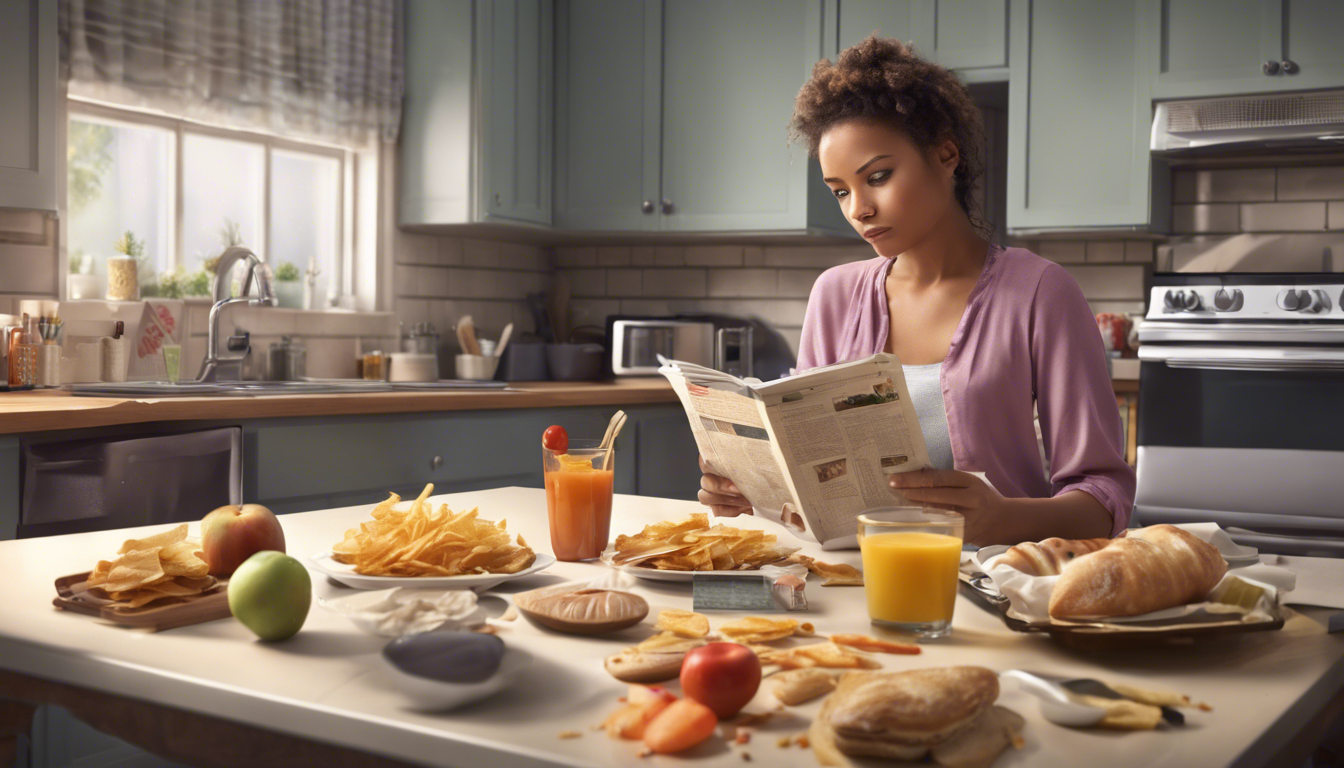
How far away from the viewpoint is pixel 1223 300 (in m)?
3.36

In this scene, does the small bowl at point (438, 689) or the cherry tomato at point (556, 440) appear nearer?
the small bowl at point (438, 689)

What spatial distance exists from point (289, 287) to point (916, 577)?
320 centimetres

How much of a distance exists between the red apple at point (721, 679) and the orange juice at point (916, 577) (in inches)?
9.9

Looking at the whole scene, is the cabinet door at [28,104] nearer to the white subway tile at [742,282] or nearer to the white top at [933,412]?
the white top at [933,412]

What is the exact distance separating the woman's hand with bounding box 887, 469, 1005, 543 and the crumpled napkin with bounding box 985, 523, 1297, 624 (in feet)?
0.78

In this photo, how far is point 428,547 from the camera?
1.09m

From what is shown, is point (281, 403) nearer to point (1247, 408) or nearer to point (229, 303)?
point (229, 303)

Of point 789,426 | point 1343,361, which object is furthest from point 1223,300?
point 789,426

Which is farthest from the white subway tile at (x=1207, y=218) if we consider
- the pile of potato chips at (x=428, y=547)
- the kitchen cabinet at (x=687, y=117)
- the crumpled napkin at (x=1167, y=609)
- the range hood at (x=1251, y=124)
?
the pile of potato chips at (x=428, y=547)

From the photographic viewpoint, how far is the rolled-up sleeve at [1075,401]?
1604 mm

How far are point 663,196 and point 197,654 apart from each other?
11.2 ft

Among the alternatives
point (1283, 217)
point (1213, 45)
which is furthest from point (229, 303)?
point (1283, 217)

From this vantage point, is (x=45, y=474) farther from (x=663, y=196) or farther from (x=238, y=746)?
(x=663, y=196)

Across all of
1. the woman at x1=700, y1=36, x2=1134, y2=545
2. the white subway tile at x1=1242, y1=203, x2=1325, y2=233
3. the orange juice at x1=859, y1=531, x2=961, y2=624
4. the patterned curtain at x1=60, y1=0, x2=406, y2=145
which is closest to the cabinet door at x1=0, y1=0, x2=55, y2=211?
the patterned curtain at x1=60, y1=0, x2=406, y2=145
